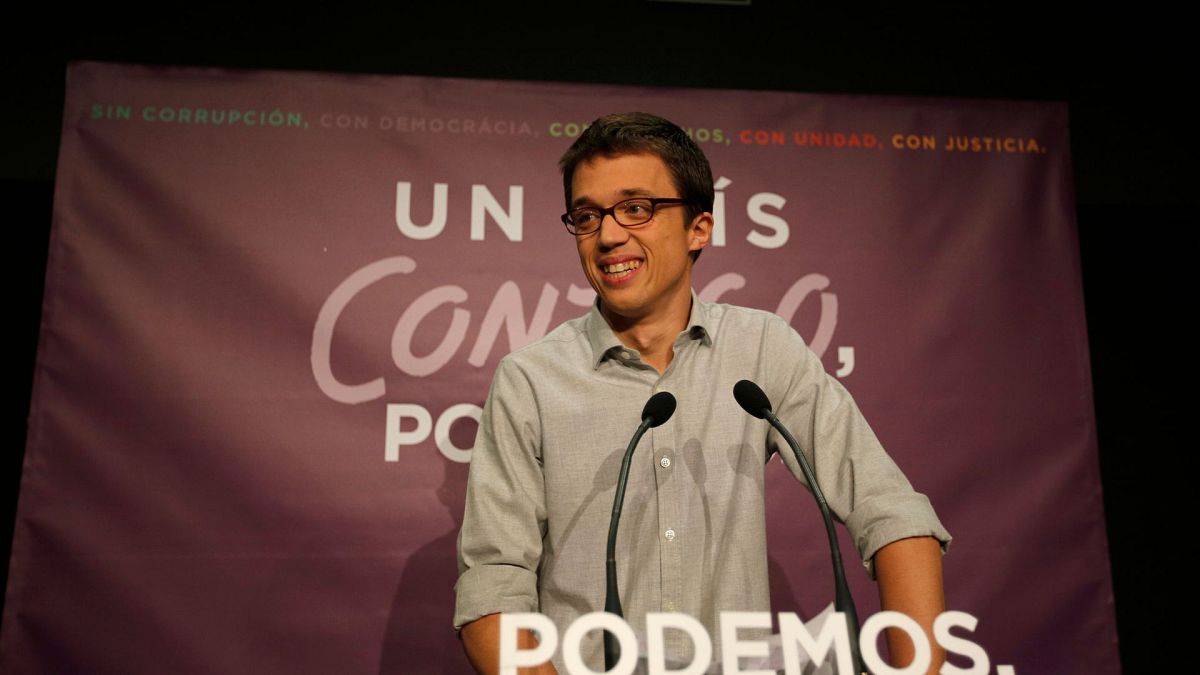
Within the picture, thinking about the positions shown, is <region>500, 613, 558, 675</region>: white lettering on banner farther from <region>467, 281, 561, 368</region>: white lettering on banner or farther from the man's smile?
<region>467, 281, 561, 368</region>: white lettering on banner

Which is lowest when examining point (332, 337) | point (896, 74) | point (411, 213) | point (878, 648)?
point (878, 648)

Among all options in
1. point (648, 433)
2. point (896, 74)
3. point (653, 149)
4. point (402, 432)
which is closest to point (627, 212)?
point (653, 149)

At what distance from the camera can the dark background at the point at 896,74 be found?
284 cm

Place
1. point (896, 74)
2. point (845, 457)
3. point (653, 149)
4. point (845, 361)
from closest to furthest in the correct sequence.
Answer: point (845, 457)
point (653, 149)
point (845, 361)
point (896, 74)

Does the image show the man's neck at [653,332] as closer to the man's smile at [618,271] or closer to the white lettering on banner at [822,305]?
the man's smile at [618,271]

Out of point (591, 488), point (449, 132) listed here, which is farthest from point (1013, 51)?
point (591, 488)

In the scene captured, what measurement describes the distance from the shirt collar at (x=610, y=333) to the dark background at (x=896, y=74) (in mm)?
1272

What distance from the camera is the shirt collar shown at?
6.00 feet

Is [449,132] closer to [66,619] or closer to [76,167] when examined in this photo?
[76,167]

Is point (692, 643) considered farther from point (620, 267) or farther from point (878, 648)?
point (620, 267)

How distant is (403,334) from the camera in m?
2.66

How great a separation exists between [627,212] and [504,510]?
542 millimetres

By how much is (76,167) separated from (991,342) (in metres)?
2.50

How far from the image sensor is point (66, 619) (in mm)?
2434
